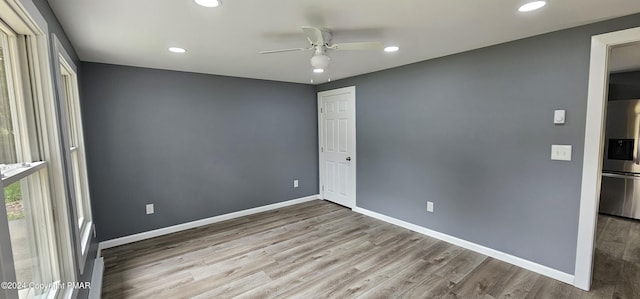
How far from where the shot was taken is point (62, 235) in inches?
61.2

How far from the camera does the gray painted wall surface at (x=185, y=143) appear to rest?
Result: 10.2ft

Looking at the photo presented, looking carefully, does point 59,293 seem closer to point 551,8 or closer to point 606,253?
point 551,8

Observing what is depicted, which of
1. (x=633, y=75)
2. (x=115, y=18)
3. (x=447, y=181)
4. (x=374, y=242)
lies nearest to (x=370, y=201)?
(x=374, y=242)

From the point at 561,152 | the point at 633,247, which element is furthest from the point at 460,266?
the point at 633,247

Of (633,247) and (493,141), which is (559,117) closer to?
(493,141)

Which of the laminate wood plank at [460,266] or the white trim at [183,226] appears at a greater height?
the white trim at [183,226]

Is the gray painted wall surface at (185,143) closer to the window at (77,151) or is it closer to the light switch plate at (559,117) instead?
the window at (77,151)

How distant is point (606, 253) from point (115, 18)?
16.1ft

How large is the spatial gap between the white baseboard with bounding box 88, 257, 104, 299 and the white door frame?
3.85m

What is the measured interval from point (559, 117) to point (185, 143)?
404 centimetres

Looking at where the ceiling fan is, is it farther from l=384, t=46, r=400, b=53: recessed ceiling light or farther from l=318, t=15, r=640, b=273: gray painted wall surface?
l=318, t=15, r=640, b=273: gray painted wall surface

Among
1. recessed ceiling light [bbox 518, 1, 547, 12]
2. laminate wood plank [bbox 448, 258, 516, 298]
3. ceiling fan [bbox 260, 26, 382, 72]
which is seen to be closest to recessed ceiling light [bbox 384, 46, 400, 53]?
ceiling fan [bbox 260, 26, 382, 72]

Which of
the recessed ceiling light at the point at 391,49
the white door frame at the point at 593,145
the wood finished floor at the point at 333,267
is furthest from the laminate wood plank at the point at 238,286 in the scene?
the white door frame at the point at 593,145

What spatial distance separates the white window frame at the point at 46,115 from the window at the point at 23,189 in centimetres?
3
